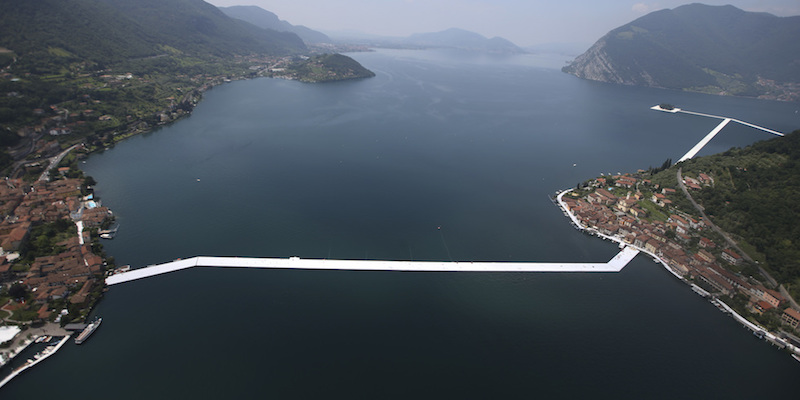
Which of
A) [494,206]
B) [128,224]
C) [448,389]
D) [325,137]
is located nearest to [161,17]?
[325,137]

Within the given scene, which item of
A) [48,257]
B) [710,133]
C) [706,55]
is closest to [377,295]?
[48,257]

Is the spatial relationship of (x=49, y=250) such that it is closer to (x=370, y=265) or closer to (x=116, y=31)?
(x=370, y=265)

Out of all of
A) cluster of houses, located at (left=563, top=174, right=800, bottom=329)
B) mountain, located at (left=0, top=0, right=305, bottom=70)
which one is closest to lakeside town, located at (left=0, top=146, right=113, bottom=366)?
cluster of houses, located at (left=563, top=174, right=800, bottom=329)

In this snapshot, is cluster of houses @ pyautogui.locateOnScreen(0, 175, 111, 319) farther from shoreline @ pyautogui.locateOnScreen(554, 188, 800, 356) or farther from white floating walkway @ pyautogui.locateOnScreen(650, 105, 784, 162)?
white floating walkway @ pyautogui.locateOnScreen(650, 105, 784, 162)

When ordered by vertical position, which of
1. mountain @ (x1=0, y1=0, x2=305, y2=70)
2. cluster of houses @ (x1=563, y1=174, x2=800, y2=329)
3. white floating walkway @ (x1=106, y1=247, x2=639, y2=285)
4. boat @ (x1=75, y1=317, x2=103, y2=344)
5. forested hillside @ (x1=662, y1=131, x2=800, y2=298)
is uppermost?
mountain @ (x1=0, y1=0, x2=305, y2=70)

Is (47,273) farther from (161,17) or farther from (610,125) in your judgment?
(161,17)

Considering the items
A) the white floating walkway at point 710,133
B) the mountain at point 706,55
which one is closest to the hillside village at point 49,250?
the white floating walkway at point 710,133

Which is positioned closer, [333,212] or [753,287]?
[753,287]
